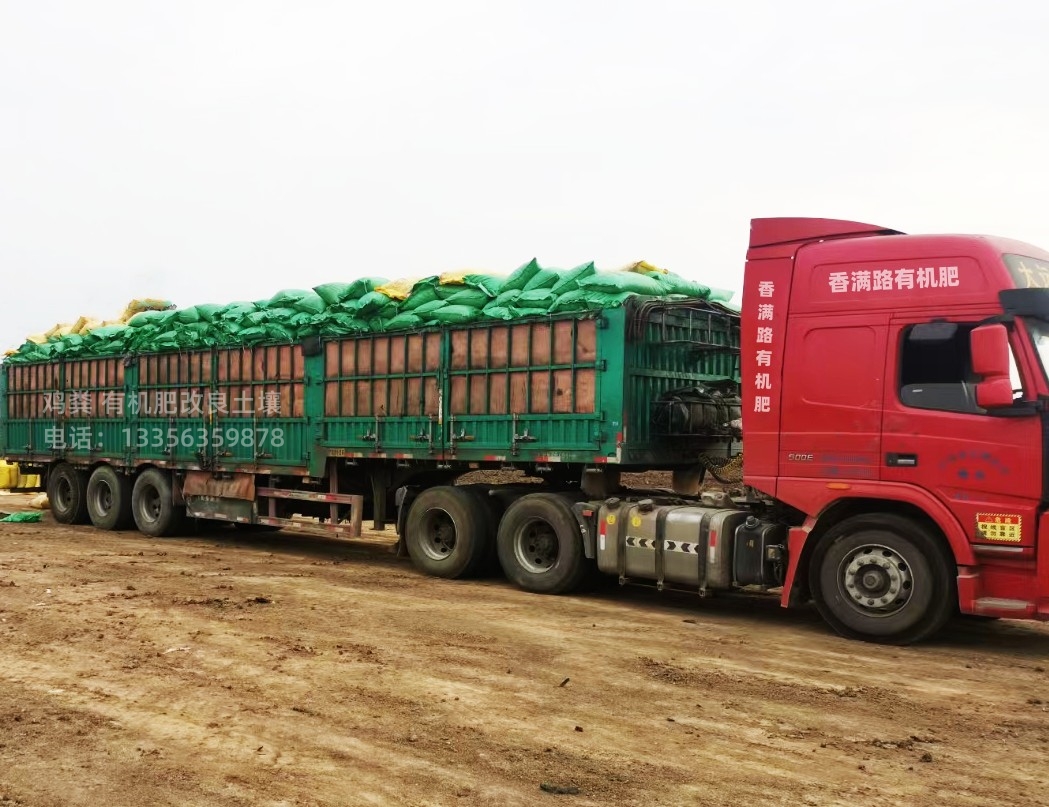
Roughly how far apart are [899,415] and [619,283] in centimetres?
292

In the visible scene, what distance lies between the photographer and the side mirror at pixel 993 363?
6598 millimetres

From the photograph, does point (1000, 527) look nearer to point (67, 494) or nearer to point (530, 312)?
point (530, 312)

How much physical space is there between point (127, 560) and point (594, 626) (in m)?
6.37

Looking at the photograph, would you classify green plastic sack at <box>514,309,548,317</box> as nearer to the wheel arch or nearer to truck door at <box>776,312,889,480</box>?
truck door at <box>776,312,889,480</box>

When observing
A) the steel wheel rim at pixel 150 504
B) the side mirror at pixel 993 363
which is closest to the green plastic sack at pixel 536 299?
the side mirror at pixel 993 363

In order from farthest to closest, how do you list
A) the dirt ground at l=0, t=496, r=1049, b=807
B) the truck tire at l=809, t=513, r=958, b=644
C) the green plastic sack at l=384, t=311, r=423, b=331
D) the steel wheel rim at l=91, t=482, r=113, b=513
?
the steel wheel rim at l=91, t=482, r=113, b=513 → the green plastic sack at l=384, t=311, r=423, b=331 → the truck tire at l=809, t=513, r=958, b=644 → the dirt ground at l=0, t=496, r=1049, b=807

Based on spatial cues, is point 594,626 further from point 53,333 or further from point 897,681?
point 53,333

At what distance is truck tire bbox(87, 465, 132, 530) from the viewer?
49.1ft

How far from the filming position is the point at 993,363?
21.7 feet

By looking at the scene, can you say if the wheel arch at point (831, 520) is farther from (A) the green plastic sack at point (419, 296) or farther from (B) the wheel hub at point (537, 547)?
(A) the green plastic sack at point (419, 296)

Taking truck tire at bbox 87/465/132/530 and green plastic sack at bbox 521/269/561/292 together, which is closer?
green plastic sack at bbox 521/269/561/292

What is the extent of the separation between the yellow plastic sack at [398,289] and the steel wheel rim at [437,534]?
2.38 meters

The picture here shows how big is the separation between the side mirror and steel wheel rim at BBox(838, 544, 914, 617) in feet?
4.29

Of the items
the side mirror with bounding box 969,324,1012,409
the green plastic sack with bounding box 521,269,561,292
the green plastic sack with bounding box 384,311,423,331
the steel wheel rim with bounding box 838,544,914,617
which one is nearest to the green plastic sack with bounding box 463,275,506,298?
the green plastic sack with bounding box 521,269,561,292
